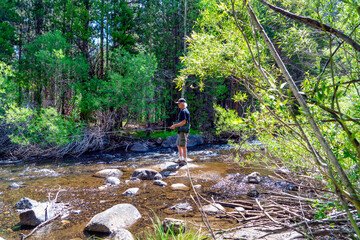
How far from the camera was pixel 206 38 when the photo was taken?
4.46 metres

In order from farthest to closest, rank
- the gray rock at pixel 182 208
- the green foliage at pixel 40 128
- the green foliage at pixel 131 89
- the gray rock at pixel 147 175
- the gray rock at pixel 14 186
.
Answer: the green foliage at pixel 131 89, the green foliage at pixel 40 128, the gray rock at pixel 147 175, the gray rock at pixel 14 186, the gray rock at pixel 182 208

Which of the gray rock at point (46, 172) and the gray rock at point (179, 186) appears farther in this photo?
the gray rock at point (46, 172)

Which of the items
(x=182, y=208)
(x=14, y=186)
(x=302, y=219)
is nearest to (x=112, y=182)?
(x=14, y=186)

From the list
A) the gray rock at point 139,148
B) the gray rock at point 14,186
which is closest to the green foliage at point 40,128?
the gray rock at point 139,148

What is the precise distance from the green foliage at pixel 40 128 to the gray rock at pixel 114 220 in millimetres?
7491

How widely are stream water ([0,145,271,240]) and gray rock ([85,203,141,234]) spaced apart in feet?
0.47

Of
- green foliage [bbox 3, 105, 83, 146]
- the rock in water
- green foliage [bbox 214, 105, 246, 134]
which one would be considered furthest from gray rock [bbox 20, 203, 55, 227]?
green foliage [bbox 3, 105, 83, 146]

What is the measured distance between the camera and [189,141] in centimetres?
1552

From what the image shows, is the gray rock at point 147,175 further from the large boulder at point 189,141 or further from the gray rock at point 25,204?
the large boulder at point 189,141

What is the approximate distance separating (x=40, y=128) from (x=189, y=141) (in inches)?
329

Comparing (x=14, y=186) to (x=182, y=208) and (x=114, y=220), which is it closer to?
(x=114, y=220)

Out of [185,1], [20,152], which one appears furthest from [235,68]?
[185,1]

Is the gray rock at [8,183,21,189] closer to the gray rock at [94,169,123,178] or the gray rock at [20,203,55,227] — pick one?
the gray rock at [94,169,123,178]

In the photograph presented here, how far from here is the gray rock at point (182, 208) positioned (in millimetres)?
4615
